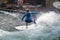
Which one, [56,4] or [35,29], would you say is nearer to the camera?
[35,29]

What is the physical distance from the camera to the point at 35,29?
11.6m

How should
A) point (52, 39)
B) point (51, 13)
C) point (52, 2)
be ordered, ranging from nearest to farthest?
point (52, 39)
point (51, 13)
point (52, 2)

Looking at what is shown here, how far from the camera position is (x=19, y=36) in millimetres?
10500

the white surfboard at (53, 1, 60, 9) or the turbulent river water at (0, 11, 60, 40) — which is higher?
the white surfboard at (53, 1, 60, 9)

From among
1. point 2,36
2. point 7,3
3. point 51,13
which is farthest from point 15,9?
point 2,36

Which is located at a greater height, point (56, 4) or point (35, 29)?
point (56, 4)

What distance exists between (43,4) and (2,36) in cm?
822

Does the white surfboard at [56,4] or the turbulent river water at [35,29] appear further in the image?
the white surfboard at [56,4]

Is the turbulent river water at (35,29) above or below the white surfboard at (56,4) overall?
below

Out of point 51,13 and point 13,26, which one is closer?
point 13,26

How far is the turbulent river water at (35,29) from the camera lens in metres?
10.4

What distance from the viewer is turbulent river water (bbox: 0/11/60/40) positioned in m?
10.4

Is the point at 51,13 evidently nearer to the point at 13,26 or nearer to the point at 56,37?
the point at 13,26

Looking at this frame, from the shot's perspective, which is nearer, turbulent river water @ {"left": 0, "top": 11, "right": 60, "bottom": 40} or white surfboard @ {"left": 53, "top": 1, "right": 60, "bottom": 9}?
turbulent river water @ {"left": 0, "top": 11, "right": 60, "bottom": 40}
